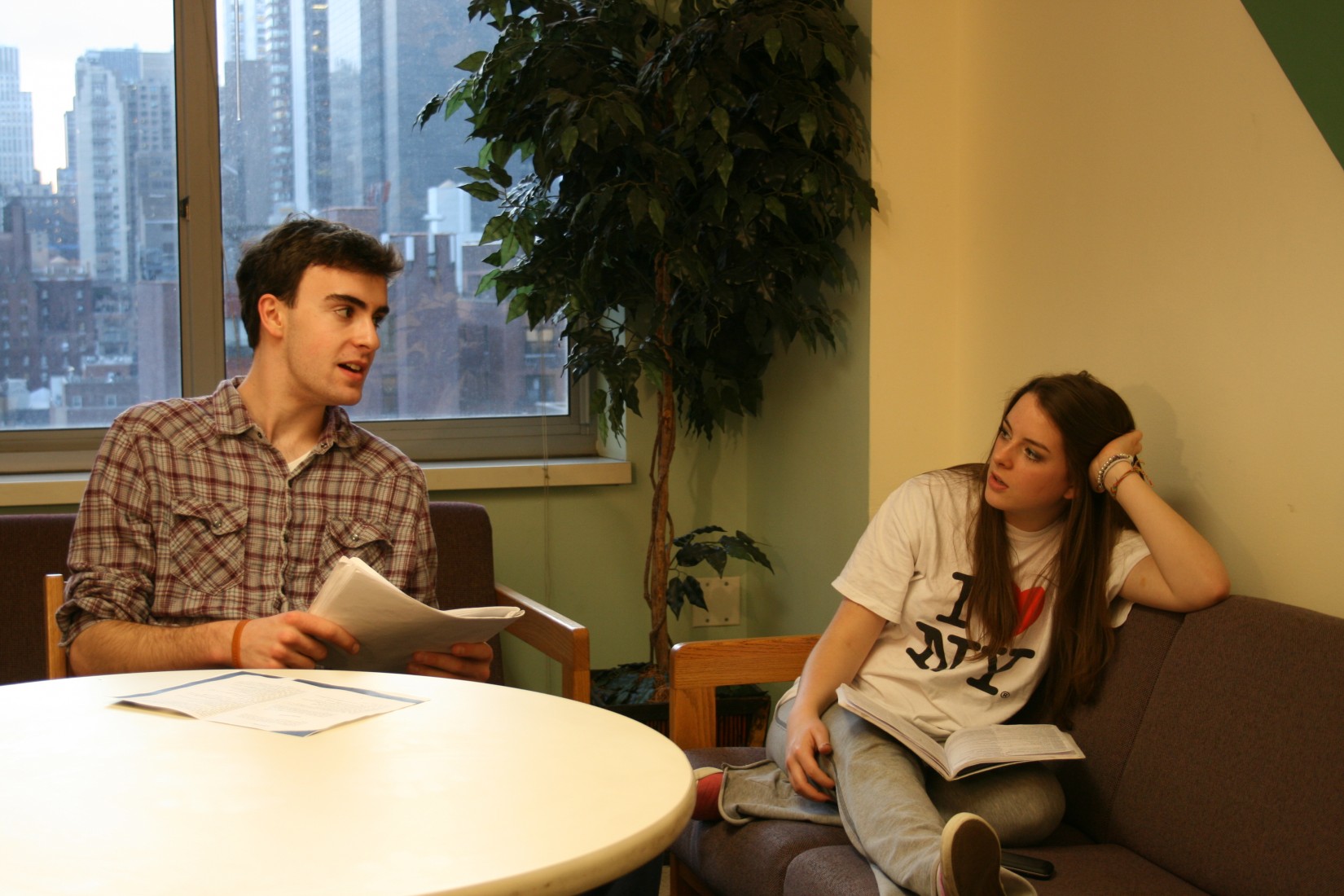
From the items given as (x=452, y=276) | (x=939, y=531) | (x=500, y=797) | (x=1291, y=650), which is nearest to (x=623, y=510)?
(x=452, y=276)

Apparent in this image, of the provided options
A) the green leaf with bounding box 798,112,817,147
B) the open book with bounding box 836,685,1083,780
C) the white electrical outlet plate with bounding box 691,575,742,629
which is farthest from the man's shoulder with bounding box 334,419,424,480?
the white electrical outlet plate with bounding box 691,575,742,629

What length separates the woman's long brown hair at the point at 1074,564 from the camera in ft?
5.86

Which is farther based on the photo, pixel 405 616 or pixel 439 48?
pixel 439 48

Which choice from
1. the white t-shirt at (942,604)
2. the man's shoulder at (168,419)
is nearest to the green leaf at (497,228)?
the man's shoulder at (168,419)

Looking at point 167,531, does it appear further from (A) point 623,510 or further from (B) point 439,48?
(B) point 439,48

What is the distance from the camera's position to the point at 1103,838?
1.68 m

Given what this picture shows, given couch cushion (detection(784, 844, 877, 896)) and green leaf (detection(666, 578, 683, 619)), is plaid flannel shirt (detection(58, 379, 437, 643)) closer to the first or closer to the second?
couch cushion (detection(784, 844, 877, 896))

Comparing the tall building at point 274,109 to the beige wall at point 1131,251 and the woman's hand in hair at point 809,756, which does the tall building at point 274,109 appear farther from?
the woman's hand in hair at point 809,756

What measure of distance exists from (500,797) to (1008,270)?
1760 mm

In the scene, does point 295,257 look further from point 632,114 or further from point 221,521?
point 632,114

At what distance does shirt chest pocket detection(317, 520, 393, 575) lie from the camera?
1836 millimetres

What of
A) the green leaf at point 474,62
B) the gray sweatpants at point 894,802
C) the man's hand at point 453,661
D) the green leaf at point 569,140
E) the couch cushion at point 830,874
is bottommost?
the couch cushion at point 830,874

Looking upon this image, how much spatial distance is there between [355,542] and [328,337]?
338 millimetres

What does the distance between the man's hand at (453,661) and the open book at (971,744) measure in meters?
0.54
